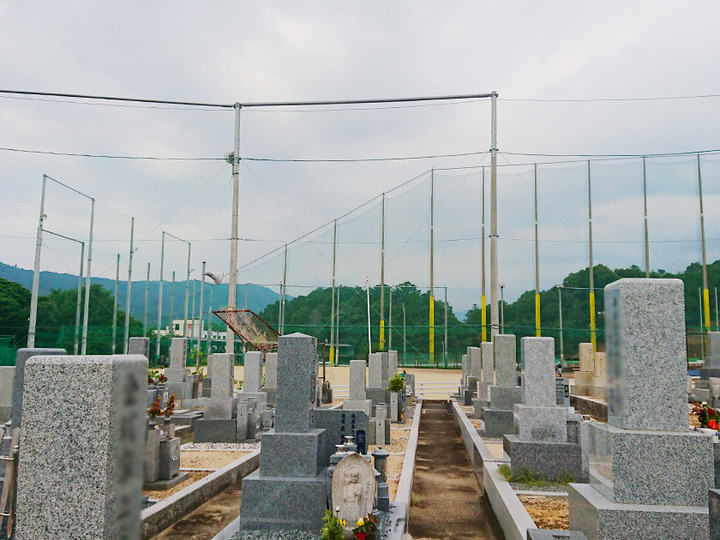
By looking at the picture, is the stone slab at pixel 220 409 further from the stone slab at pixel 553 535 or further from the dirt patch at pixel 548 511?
the stone slab at pixel 553 535

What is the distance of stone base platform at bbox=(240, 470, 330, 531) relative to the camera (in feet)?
21.4

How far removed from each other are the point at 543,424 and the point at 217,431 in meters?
7.21

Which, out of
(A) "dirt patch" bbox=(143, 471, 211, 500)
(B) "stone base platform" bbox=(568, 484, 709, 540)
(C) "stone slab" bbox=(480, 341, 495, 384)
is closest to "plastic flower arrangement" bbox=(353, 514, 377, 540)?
(B) "stone base platform" bbox=(568, 484, 709, 540)

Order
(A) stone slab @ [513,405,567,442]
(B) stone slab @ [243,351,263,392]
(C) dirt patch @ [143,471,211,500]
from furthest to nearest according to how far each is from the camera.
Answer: (B) stone slab @ [243,351,263,392] → (A) stone slab @ [513,405,567,442] → (C) dirt patch @ [143,471,211,500]

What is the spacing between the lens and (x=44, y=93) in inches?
776

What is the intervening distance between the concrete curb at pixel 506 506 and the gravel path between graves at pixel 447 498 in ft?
0.59

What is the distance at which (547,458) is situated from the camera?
8039 millimetres

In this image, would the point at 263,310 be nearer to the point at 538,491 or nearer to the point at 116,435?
the point at 538,491

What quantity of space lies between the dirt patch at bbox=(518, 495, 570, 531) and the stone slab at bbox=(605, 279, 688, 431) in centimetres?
185

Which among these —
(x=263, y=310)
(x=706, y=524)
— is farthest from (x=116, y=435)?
(x=263, y=310)

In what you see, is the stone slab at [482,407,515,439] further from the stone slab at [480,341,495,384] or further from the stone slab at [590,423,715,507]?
the stone slab at [590,423,715,507]

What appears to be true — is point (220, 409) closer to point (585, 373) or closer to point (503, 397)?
point (503, 397)

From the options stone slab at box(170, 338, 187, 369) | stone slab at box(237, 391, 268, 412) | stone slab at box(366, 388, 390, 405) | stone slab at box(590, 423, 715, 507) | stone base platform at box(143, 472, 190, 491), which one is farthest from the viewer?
stone slab at box(170, 338, 187, 369)

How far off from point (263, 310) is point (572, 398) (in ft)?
67.6
